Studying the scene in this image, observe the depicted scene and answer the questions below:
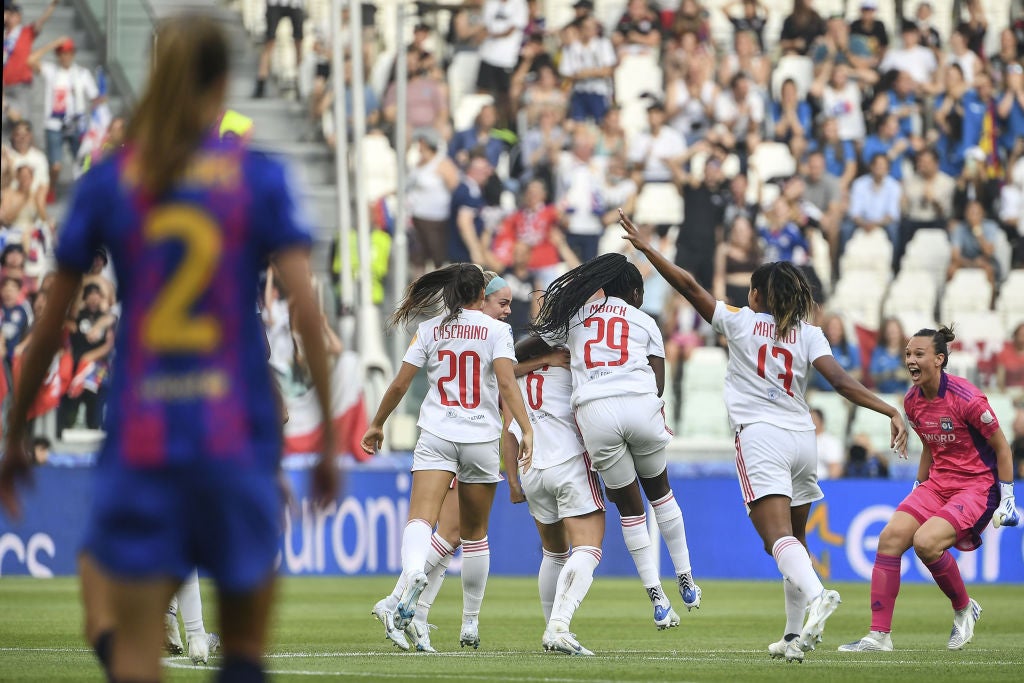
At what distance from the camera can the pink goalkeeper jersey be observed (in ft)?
35.4

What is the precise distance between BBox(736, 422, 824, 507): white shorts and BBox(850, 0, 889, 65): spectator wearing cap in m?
17.6

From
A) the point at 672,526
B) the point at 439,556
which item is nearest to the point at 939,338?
the point at 672,526

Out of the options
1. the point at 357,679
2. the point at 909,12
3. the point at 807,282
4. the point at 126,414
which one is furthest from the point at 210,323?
the point at 909,12

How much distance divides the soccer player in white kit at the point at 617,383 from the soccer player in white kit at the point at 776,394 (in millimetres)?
646

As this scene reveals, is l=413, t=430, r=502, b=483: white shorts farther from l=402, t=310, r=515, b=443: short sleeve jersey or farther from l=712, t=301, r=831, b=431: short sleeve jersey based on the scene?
l=712, t=301, r=831, b=431: short sleeve jersey

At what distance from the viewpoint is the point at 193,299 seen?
4.19m

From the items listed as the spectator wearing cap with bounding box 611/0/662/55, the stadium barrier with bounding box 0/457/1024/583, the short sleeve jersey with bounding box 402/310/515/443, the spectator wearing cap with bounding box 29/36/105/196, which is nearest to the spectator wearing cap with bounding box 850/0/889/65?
A: the spectator wearing cap with bounding box 611/0/662/55

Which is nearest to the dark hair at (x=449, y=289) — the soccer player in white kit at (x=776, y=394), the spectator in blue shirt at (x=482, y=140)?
the soccer player in white kit at (x=776, y=394)

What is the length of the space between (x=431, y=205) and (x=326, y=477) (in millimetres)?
19101

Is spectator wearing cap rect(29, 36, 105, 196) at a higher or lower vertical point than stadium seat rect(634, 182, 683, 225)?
higher

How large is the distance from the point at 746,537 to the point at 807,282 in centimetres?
1035

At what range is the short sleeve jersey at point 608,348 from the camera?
1032 cm

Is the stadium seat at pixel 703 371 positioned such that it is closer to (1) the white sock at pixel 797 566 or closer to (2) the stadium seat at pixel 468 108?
(2) the stadium seat at pixel 468 108

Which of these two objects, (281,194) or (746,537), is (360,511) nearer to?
(746,537)
